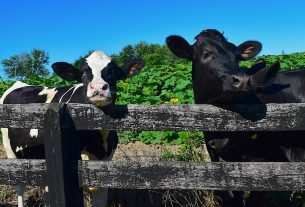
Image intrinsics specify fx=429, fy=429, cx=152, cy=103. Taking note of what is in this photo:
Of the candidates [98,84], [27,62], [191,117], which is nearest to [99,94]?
[98,84]

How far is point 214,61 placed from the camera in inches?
148

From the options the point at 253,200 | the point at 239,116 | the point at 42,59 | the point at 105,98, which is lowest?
the point at 253,200

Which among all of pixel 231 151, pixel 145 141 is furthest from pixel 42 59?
pixel 231 151

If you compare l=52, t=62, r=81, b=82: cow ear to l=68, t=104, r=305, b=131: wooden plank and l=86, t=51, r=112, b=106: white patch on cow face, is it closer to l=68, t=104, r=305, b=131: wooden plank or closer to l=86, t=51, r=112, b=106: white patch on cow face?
l=86, t=51, r=112, b=106: white patch on cow face

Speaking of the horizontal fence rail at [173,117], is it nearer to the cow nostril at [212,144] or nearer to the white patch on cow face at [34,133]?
the cow nostril at [212,144]

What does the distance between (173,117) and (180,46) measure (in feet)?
4.47

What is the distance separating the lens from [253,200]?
435cm

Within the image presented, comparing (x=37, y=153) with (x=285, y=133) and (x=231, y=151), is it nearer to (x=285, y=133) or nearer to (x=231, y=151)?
(x=231, y=151)

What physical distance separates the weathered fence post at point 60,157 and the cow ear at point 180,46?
57.6 inches

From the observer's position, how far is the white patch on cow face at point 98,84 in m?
3.42

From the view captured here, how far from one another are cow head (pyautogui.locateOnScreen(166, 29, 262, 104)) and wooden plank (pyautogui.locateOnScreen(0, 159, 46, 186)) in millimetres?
1497

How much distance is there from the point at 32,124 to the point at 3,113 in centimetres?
25

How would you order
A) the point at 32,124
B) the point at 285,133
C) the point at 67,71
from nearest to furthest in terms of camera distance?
the point at 32,124
the point at 285,133
the point at 67,71

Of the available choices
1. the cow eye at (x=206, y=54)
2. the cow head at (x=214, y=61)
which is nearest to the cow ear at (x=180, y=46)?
the cow head at (x=214, y=61)
